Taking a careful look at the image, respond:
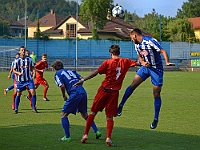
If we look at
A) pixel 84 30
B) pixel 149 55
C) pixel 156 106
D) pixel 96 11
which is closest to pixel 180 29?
pixel 96 11

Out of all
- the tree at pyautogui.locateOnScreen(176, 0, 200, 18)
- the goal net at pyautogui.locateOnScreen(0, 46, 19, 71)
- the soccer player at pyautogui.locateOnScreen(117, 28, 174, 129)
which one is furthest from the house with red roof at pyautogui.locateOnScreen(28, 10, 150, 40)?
the soccer player at pyautogui.locateOnScreen(117, 28, 174, 129)

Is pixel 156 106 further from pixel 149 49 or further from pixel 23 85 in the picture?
pixel 23 85

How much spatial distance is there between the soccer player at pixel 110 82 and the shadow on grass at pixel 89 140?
0.43 metres

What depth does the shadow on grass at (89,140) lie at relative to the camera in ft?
31.6

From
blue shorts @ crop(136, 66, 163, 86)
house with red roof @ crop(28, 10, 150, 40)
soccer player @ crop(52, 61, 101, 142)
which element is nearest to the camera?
soccer player @ crop(52, 61, 101, 142)

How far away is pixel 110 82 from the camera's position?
9836 mm

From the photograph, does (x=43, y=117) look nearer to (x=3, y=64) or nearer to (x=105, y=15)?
(x=3, y=64)

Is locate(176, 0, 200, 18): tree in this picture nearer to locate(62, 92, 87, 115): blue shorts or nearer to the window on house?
the window on house

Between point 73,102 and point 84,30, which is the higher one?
point 84,30

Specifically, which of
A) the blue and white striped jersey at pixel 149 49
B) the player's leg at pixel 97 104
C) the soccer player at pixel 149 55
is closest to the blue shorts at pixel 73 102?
the player's leg at pixel 97 104

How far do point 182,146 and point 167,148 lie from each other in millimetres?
440

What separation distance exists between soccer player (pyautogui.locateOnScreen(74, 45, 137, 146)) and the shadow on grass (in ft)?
1.42

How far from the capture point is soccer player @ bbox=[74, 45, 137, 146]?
9.74 metres

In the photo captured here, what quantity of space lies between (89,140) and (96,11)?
192ft
